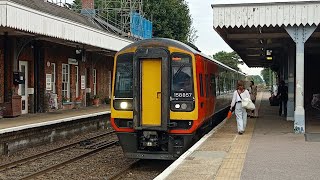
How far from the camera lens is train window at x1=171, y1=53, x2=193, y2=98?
10023 millimetres

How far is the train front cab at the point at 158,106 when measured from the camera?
9.84m

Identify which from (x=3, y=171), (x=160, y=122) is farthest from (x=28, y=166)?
(x=160, y=122)

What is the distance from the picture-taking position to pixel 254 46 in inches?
814

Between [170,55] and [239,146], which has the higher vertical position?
[170,55]

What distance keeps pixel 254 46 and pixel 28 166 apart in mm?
12714

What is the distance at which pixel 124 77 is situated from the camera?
10359 mm

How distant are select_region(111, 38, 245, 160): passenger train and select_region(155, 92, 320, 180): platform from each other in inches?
24.0

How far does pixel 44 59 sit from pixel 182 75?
11072 millimetres

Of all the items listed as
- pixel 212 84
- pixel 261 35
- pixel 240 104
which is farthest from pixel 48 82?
pixel 240 104

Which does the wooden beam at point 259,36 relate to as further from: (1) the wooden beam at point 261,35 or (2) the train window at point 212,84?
(2) the train window at point 212,84

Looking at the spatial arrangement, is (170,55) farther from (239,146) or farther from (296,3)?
(296,3)

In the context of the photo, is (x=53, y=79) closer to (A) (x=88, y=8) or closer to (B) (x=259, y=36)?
(B) (x=259, y=36)

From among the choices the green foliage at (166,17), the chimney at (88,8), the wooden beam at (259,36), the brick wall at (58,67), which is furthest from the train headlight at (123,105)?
the green foliage at (166,17)

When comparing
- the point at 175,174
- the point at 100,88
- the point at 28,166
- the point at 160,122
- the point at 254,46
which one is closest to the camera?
the point at 175,174
